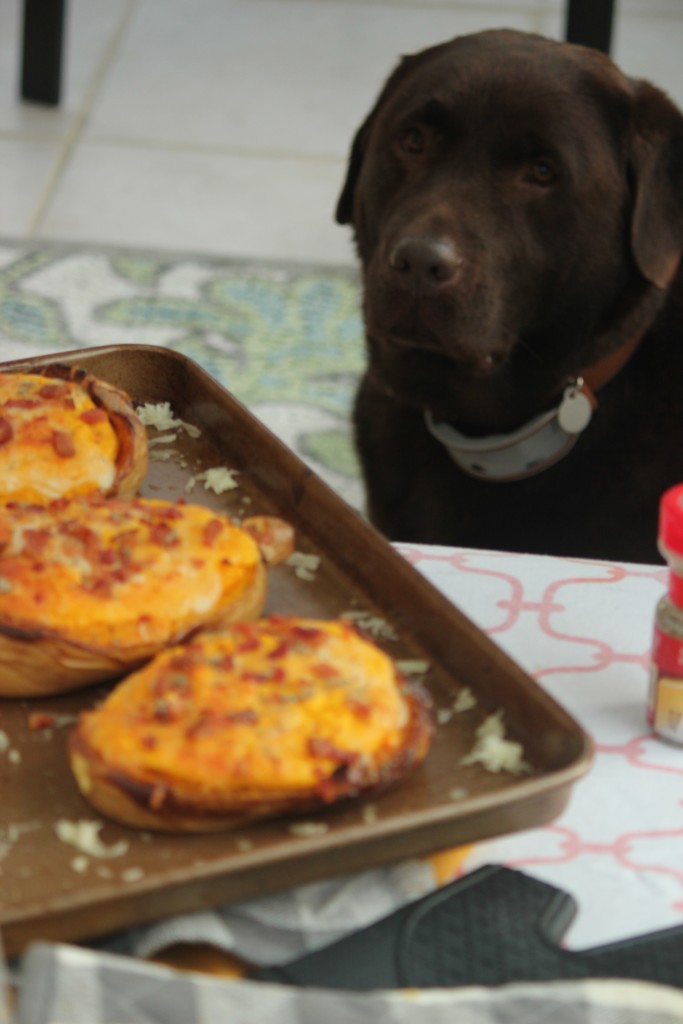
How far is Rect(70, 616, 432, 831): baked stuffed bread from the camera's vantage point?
639mm

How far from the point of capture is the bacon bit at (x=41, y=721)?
754 millimetres

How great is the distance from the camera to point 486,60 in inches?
52.9

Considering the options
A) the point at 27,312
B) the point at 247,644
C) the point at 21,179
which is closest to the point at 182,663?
the point at 247,644

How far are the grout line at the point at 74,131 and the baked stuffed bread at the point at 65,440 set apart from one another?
197 cm

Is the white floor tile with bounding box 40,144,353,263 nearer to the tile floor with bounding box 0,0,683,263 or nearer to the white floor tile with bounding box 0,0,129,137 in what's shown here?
the tile floor with bounding box 0,0,683,263

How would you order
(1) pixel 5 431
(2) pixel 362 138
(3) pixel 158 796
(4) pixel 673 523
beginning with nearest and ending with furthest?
(3) pixel 158 796
(4) pixel 673 523
(1) pixel 5 431
(2) pixel 362 138

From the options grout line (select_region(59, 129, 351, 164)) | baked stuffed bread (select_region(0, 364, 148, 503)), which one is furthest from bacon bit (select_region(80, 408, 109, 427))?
grout line (select_region(59, 129, 351, 164))

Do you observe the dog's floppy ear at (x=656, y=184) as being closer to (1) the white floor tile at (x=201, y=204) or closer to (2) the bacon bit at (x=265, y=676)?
(2) the bacon bit at (x=265, y=676)

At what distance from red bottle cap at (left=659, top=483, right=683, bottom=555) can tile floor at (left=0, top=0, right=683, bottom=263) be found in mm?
2138

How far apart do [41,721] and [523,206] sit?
0.79 meters

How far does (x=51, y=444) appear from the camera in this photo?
2.99 ft

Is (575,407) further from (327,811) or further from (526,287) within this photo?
(327,811)

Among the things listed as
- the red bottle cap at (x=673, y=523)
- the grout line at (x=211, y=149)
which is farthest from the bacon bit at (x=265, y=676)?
the grout line at (x=211, y=149)

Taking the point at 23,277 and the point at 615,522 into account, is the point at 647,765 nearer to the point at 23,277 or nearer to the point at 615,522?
the point at 615,522
